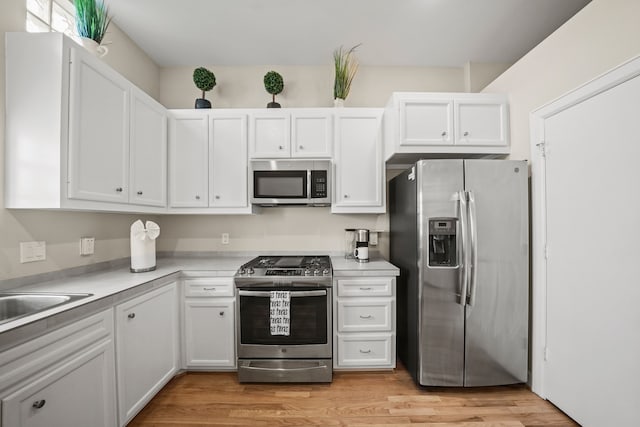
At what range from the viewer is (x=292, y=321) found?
2.21 meters

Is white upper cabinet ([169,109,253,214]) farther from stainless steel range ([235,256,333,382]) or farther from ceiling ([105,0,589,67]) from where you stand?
stainless steel range ([235,256,333,382])

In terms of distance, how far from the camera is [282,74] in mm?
3072

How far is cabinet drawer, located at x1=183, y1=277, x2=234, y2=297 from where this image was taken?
7.64ft

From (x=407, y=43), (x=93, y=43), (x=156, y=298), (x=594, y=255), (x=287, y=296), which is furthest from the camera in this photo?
(x=407, y=43)

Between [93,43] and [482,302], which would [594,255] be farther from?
[93,43]

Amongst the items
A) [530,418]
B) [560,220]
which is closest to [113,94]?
[560,220]

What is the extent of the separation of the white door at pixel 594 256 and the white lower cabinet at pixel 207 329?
247 centimetres

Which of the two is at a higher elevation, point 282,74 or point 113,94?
point 282,74

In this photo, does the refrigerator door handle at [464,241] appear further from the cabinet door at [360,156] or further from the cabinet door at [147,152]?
the cabinet door at [147,152]

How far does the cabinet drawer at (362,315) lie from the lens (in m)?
2.33

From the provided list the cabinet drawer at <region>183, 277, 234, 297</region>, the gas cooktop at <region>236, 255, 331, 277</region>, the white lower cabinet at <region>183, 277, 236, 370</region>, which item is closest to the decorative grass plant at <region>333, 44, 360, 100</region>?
the gas cooktop at <region>236, 255, 331, 277</region>

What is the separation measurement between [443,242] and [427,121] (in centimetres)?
108

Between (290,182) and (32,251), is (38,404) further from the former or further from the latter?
(290,182)

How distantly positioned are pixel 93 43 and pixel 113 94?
1.08 feet
